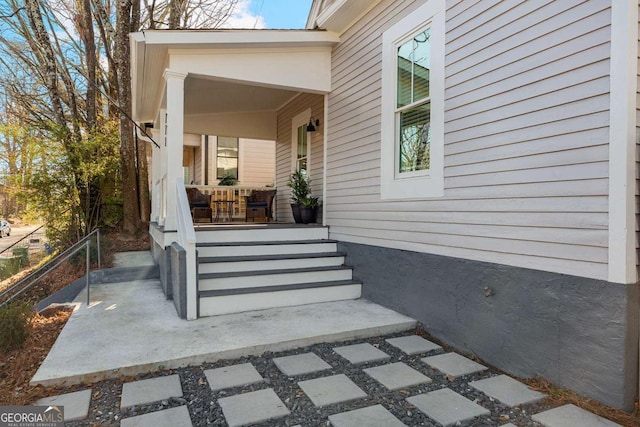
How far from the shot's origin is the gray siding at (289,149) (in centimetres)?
652

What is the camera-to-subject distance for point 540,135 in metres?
2.64

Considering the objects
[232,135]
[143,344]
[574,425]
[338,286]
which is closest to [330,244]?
[338,286]

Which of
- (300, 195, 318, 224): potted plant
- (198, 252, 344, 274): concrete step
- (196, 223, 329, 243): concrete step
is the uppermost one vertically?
(300, 195, 318, 224): potted plant

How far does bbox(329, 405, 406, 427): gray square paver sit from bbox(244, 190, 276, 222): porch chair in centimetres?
590

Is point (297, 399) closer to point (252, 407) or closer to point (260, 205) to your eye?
point (252, 407)

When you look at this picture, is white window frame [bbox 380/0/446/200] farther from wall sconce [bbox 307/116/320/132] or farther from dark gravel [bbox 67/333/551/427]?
wall sconce [bbox 307/116/320/132]

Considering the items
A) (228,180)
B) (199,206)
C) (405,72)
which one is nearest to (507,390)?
(405,72)

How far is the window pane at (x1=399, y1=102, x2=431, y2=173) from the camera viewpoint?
382 centimetres

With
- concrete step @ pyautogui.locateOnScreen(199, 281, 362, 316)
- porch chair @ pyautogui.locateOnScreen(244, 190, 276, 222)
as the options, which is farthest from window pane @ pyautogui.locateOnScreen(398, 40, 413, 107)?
porch chair @ pyautogui.locateOnScreen(244, 190, 276, 222)

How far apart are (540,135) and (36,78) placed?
13.7 meters

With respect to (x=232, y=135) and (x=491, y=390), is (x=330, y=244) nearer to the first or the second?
(x=491, y=390)

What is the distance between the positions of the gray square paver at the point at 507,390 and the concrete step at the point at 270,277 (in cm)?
234

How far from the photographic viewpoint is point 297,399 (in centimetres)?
237

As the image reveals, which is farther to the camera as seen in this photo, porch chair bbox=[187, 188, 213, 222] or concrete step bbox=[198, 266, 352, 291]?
porch chair bbox=[187, 188, 213, 222]
